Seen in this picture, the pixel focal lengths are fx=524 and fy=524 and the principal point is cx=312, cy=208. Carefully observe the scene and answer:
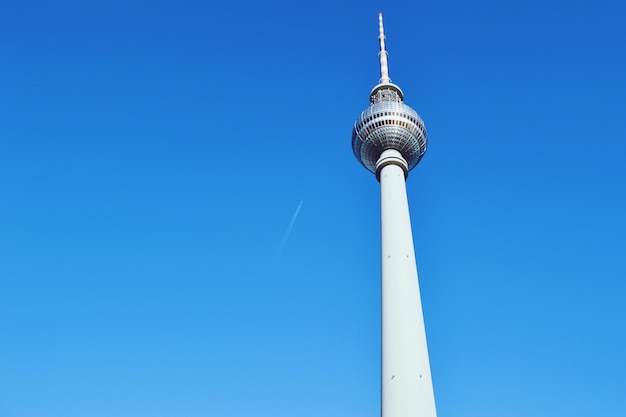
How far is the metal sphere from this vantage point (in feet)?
236

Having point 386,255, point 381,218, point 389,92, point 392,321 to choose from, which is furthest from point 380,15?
point 392,321

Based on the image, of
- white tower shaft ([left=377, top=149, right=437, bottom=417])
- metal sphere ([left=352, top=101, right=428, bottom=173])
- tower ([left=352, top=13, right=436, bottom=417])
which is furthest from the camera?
metal sphere ([left=352, top=101, right=428, bottom=173])

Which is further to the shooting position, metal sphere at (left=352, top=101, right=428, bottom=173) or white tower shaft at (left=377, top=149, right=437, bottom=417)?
metal sphere at (left=352, top=101, right=428, bottom=173)

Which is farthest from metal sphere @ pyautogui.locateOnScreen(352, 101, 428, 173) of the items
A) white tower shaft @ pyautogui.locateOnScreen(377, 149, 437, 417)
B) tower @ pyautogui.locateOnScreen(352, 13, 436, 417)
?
white tower shaft @ pyautogui.locateOnScreen(377, 149, 437, 417)

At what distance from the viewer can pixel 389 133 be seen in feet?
235

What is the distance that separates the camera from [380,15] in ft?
306

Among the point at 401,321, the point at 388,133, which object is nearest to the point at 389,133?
the point at 388,133

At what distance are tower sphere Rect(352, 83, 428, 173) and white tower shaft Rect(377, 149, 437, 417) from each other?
268 inches

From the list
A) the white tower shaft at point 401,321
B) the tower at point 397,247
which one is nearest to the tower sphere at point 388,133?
the tower at point 397,247

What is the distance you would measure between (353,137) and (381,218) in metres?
17.5

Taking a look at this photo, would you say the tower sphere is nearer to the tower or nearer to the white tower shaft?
the tower

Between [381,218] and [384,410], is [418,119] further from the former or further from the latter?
[384,410]

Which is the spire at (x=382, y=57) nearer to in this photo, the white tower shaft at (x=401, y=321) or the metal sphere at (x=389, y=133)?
the metal sphere at (x=389, y=133)

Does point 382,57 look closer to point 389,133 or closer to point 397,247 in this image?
point 389,133
